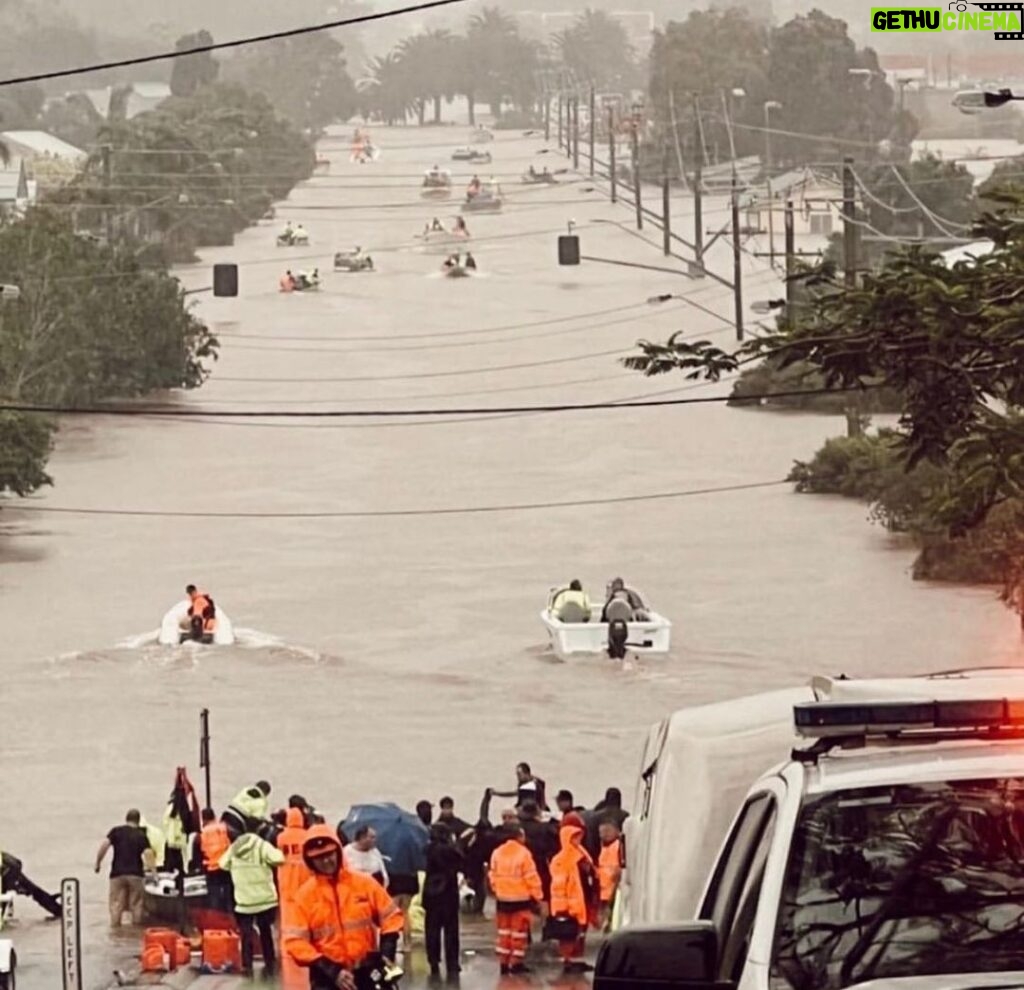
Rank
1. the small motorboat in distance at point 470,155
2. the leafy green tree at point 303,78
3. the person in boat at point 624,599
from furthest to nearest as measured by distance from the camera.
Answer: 1. the leafy green tree at point 303,78
2. the small motorboat in distance at point 470,155
3. the person in boat at point 624,599

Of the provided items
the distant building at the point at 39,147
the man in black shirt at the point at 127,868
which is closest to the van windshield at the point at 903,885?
the man in black shirt at the point at 127,868

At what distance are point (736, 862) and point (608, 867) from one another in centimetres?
945

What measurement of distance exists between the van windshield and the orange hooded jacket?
3.75 m

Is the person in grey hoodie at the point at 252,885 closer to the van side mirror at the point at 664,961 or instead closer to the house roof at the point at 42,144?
the van side mirror at the point at 664,961

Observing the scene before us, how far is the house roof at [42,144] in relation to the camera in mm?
108875

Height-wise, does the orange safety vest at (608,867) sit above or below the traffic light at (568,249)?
below

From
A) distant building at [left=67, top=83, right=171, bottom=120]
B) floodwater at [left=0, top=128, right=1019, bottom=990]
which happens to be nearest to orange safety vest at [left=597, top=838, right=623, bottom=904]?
floodwater at [left=0, top=128, right=1019, bottom=990]

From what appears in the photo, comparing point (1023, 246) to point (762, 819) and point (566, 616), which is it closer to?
point (762, 819)

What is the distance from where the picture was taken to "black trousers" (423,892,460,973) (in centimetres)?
1317

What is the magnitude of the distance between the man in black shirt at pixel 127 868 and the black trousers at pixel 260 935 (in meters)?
2.19

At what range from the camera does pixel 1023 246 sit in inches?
567

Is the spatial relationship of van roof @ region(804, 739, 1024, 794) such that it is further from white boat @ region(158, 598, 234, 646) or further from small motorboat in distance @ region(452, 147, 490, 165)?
small motorboat in distance @ region(452, 147, 490, 165)

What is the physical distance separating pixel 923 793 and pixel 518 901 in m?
9.50

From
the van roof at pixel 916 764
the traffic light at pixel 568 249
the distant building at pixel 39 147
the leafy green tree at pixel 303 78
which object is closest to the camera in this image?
the van roof at pixel 916 764
